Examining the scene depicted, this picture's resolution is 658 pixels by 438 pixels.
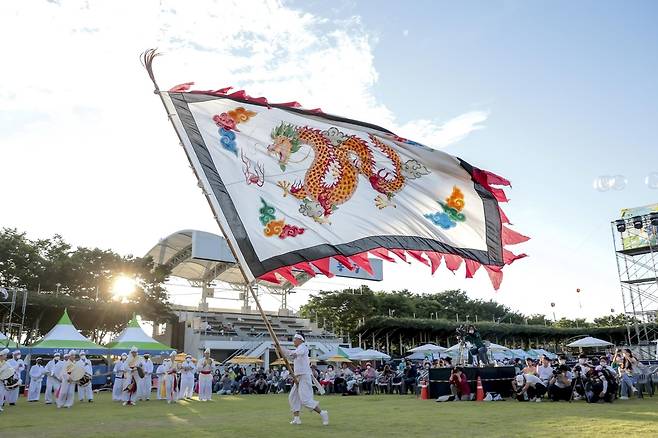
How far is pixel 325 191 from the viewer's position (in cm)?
869

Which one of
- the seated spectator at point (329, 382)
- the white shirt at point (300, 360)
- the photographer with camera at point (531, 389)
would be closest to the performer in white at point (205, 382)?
the seated spectator at point (329, 382)

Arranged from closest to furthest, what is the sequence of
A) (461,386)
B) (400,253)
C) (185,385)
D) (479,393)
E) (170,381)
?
(400,253), (479,393), (461,386), (170,381), (185,385)

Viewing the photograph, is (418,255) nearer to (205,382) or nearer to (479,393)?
(479,393)

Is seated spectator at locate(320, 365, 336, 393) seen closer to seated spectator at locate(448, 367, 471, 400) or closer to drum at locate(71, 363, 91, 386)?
seated spectator at locate(448, 367, 471, 400)

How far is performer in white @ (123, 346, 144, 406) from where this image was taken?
55.0 feet

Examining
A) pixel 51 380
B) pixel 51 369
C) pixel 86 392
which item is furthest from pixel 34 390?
pixel 86 392

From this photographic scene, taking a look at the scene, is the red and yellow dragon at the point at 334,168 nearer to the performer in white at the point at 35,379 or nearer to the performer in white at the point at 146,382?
the performer in white at the point at 146,382

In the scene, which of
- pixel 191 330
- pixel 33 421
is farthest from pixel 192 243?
pixel 33 421

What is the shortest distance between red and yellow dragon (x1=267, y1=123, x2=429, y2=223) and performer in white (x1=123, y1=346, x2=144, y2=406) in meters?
11.3

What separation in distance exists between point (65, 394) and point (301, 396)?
10.1m

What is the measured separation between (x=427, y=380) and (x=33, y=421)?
437 inches

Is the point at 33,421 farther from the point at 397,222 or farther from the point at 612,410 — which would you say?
the point at 612,410

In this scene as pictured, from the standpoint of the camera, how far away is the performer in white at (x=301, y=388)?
374 inches

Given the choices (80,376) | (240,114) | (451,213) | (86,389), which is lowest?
(86,389)
